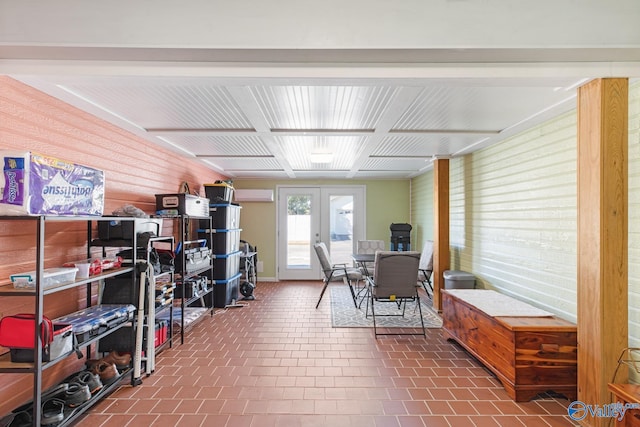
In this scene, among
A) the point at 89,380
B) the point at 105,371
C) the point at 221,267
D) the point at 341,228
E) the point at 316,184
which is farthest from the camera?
the point at 341,228

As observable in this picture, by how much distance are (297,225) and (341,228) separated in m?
1.00

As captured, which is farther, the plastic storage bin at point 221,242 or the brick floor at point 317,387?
the plastic storage bin at point 221,242

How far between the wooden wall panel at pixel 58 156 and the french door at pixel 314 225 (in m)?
3.53

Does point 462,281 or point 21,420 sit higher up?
point 462,281

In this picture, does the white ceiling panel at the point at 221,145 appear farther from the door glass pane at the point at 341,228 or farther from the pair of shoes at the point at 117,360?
the door glass pane at the point at 341,228

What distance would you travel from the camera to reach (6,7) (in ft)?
5.30

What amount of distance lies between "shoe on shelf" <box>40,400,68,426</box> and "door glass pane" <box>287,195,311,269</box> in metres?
4.97

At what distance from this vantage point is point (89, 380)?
219 cm

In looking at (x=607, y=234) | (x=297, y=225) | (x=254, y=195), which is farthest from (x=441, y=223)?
(x=254, y=195)

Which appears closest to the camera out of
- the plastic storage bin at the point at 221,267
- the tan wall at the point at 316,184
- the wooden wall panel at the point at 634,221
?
the wooden wall panel at the point at 634,221

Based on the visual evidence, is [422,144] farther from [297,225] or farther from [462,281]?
[297,225]

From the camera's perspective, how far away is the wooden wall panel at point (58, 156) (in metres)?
1.99

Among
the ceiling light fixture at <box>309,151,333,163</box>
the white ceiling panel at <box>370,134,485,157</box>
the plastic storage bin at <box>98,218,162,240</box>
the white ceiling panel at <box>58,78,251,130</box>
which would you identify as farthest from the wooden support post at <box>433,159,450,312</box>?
the plastic storage bin at <box>98,218,162,240</box>

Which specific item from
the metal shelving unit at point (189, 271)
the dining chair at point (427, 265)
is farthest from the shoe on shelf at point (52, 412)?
the dining chair at point (427, 265)
